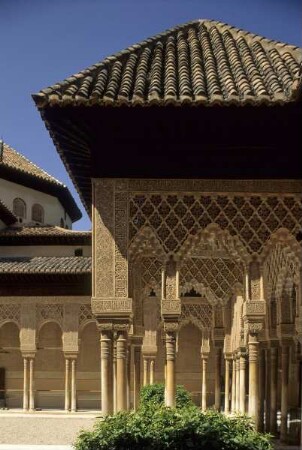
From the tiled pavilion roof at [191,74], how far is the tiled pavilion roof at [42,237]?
14426 millimetres

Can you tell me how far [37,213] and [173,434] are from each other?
20770 mm

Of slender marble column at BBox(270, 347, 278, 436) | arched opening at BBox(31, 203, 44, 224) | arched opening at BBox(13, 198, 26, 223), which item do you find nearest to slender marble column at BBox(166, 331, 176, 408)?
slender marble column at BBox(270, 347, 278, 436)

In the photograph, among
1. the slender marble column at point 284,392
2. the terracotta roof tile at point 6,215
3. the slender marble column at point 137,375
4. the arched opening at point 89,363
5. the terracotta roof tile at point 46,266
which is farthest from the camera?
the arched opening at point 89,363

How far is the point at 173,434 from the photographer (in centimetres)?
675

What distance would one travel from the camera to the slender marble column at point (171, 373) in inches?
323

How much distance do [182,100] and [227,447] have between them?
3867mm

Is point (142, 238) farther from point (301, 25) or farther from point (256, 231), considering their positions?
point (301, 25)

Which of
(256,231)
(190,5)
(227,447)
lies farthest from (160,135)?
(227,447)

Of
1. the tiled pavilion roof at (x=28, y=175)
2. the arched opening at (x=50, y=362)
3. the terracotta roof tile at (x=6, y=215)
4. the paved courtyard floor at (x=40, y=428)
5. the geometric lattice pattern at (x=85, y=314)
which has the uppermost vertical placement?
the tiled pavilion roof at (x=28, y=175)

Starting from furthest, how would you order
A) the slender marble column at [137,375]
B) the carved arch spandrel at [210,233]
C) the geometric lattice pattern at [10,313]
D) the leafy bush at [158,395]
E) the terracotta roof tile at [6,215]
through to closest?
the terracotta roof tile at [6,215], the geometric lattice pattern at [10,313], the slender marble column at [137,375], the leafy bush at [158,395], the carved arch spandrel at [210,233]

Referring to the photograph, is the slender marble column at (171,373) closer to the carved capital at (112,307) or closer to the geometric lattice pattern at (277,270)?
the carved capital at (112,307)

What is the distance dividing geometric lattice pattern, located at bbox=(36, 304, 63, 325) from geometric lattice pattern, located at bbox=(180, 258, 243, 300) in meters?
6.99

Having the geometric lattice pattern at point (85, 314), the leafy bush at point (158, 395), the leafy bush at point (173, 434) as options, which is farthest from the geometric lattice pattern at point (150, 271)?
the geometric lattice pattern at point (85, 314)

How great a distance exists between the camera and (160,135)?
8336 mm
